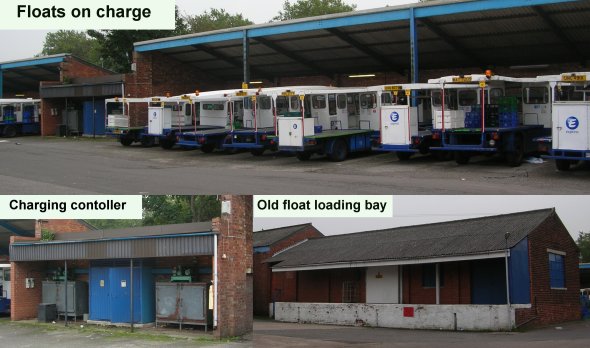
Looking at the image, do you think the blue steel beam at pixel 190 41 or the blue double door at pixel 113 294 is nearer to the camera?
the blue double door at pixel 113 294

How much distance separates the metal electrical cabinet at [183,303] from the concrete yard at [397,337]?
3.68m

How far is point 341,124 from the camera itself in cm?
2945

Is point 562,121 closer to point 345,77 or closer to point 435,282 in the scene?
point 435,282

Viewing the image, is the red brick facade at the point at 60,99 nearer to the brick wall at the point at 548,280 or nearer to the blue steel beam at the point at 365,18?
the blue steel beam at the point at 365,18

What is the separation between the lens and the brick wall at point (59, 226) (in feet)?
91.0

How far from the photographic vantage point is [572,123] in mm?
19859

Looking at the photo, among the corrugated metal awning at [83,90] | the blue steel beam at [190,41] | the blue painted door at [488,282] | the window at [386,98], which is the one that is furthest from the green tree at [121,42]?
the blue painted door at [488,282]

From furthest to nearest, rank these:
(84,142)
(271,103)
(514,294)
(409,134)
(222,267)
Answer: (84,142)
(271,103)
(409,134)
(222,267)
(514,294)

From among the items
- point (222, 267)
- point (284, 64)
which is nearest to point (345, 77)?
point (284, 64)

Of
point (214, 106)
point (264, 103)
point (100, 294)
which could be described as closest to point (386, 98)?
point (264, 103)

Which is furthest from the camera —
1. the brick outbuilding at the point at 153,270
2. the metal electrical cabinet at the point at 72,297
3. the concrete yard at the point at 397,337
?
the metal electrical cabinet at the point at 72,297

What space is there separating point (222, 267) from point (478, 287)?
20.1 ft

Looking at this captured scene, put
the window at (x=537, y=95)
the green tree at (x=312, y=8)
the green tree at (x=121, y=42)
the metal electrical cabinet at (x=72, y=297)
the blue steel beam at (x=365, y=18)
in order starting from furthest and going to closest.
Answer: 1. the green tree at (x=312, y=8)
2. the green tree at (x=121, y=42)
3. the blue steel beam at (x=365, y=18)
4. the metal electrical cabinet at (x=72, y=297)
5. the window at (x=537, y=95)

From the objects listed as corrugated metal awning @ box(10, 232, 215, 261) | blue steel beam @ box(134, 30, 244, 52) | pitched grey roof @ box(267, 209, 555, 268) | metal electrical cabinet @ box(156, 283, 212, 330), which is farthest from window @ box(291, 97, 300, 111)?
pitched grey roof @ box(267, 209, 555, 268)
